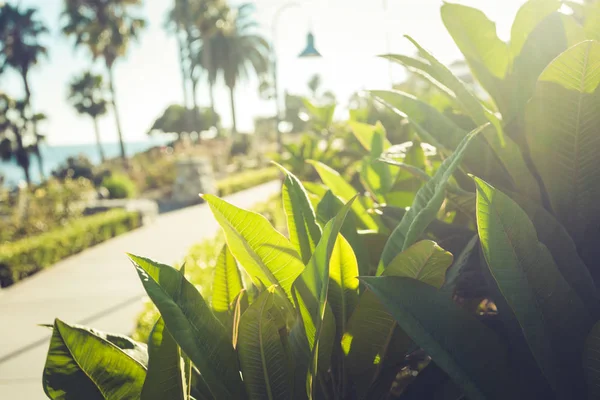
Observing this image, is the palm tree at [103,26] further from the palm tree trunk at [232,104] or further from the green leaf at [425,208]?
the green leaf at [425,208]

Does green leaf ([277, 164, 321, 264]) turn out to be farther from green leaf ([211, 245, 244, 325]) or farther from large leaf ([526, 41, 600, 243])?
large leaf ([526, 41, 600, 243])

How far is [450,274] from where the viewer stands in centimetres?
90

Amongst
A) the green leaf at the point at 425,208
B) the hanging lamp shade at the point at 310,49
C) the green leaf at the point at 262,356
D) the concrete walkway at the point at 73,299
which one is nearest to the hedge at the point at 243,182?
the concrete walkway at the point at 73,299

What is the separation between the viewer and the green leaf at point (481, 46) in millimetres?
1076

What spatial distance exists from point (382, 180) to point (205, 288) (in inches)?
71.2

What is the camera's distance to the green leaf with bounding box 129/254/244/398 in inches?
28.4

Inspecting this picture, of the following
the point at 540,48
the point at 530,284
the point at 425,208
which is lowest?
the point at 530,284

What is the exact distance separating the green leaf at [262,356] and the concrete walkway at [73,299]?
3402mm

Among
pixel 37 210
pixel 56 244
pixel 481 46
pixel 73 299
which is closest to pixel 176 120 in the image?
pixel 37 210

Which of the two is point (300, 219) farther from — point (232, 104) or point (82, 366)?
point (232, 104)

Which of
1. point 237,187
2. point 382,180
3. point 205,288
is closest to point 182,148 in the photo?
point 237,187

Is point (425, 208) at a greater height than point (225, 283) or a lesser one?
greater

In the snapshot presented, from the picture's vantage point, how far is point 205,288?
298 cm

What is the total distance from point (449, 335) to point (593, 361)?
0.19m
